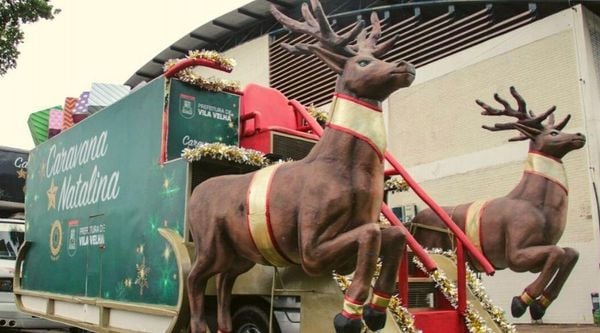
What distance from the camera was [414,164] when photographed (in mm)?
15453

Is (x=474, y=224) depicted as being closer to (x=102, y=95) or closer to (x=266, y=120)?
(x=266, y=120)

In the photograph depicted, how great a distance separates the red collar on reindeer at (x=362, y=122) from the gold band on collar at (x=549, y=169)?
334cm

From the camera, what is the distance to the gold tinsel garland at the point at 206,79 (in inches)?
217

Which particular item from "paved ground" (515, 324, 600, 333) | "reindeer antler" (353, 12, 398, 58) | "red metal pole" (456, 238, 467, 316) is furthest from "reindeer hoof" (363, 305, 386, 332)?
"paved ground" (515, 324, 600, 333)

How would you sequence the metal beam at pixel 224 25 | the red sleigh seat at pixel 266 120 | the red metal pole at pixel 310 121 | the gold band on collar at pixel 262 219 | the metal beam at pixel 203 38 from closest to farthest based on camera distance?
the gold band on collar at pixel 262 219
the red metal pole at pixel 310 121
the red sleigh seat at pixel 266 120
the metal beam at pixel 224 25
the metal beam at pixel 203 38

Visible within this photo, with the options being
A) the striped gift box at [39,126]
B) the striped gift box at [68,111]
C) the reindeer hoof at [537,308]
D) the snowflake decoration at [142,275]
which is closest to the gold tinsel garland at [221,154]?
the snowflake decoration at [142,275]

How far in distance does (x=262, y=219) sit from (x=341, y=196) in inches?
26.5

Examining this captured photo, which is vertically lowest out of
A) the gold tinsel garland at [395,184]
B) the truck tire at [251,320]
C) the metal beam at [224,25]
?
the truck tire at [251,320]

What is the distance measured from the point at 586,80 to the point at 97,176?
381 inches

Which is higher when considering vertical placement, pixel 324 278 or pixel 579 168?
pixel 579 168

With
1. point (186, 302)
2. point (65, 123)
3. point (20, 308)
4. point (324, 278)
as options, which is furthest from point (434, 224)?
point (20, 308)

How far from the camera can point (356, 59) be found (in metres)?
3.87

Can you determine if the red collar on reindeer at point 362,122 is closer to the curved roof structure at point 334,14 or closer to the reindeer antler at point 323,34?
the reindeer antler at point 323,34

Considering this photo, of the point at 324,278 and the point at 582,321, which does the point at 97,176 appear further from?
the point at 582,321
